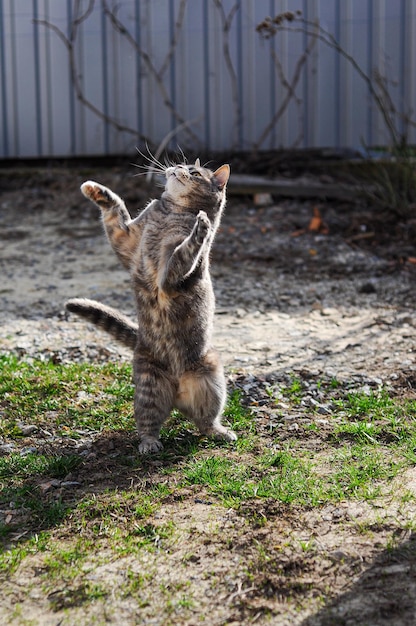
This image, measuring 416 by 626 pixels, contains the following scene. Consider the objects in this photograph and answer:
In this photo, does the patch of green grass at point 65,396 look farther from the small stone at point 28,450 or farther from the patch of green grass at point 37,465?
the patch of green grass at point 37,465

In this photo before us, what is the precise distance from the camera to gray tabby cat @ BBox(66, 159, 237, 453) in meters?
4.25

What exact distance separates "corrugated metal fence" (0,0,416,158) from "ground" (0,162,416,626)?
0.81m

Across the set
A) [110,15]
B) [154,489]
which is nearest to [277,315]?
[154,489]

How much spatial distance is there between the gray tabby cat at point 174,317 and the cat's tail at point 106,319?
12 mm

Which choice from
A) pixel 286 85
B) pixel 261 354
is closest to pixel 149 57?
pixel 286 85

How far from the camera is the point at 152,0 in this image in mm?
9805

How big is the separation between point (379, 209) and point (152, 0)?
3680mm

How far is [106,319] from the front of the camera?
468cm

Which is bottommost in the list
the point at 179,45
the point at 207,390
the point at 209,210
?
the point at 207,390


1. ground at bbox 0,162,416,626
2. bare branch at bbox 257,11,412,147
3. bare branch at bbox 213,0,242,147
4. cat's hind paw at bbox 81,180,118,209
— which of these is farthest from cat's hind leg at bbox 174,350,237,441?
bare branch at bbox 213,0,242,147

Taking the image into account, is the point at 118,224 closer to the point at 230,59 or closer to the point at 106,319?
the point at 106,319

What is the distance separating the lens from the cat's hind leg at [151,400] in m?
4.24

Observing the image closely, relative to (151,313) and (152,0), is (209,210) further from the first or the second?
(152,0)

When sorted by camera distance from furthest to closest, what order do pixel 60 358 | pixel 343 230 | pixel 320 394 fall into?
pixel 343 230 < pixel 60 358 < pixel 320 394
